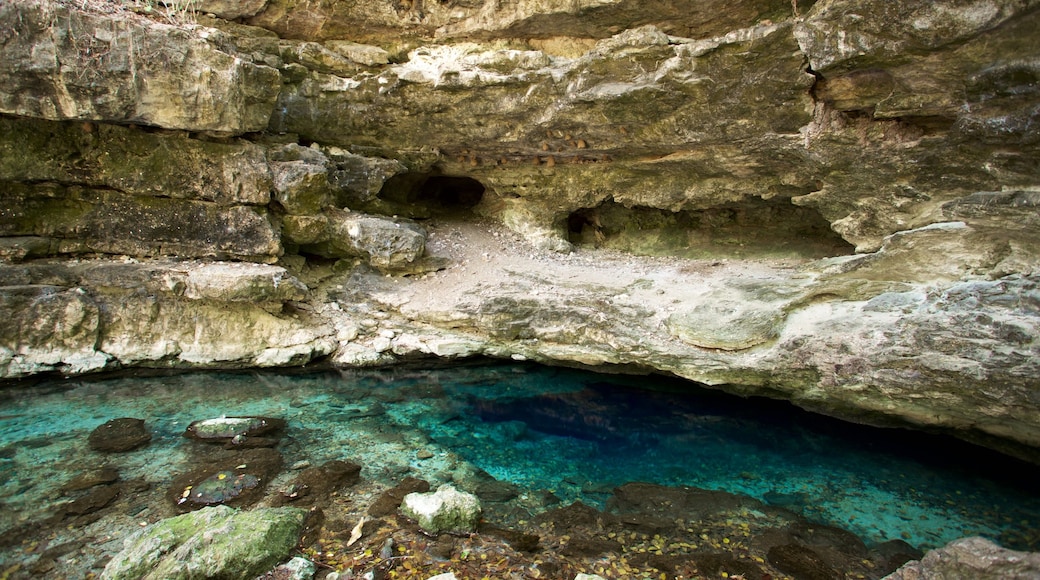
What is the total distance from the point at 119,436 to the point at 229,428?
1.21 m

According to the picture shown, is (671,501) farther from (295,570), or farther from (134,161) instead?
(134,161)

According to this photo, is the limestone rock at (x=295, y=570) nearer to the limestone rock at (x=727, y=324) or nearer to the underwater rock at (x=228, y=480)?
the underwater rock at (x=228, y=480)

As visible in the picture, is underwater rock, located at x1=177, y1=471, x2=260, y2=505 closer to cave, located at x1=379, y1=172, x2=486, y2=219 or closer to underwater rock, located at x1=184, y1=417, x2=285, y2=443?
underwater rock, located at x1=184, y1=417, x2=285, y2=443

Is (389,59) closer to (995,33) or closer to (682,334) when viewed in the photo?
(682,334)

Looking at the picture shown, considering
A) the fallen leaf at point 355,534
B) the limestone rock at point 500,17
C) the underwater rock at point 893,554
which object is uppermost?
the limestone rock at point 500,17

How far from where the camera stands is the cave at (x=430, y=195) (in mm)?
11391

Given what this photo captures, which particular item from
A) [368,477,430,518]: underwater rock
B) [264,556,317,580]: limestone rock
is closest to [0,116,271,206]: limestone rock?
[368,477,430,518]: underwater rock

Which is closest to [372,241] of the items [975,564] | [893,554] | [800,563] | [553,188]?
[553,188]

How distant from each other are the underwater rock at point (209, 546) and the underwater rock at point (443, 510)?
1028 millimetres

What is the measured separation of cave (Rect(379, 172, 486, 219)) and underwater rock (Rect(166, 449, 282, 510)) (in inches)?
226

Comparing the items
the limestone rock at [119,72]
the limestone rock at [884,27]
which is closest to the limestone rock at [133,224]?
the limestone rock at [119,72]

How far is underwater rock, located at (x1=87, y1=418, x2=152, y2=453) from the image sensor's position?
20.9 feet

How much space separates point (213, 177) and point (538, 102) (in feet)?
16.7

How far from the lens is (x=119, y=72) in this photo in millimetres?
7414
